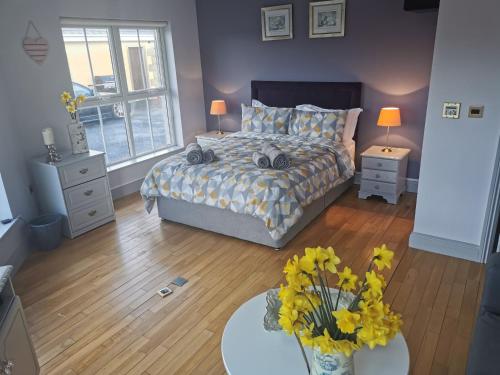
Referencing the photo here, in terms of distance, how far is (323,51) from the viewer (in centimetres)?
461

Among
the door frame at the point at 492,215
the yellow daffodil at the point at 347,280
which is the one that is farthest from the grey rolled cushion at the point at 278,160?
the yellow daffodil at the point at 347,280

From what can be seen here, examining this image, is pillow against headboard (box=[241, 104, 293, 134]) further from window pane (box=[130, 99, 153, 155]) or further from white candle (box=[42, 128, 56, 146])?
white candle (box=[42, 128, 56, 146])

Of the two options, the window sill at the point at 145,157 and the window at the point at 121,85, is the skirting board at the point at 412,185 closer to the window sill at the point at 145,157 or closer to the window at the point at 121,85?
the window sill at the point at 145,157

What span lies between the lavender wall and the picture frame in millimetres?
1401

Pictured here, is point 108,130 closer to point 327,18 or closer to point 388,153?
point 327,18

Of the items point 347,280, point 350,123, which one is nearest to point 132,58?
point 350,123

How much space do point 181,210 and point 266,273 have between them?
4.05ft

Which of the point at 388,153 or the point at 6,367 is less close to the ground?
the point at 388,153

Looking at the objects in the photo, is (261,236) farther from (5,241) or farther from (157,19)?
(157,19)

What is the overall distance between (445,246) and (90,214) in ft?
10.8

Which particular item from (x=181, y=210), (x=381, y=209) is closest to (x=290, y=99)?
(x=381, y=209)

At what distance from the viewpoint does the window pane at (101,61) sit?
14.3ft

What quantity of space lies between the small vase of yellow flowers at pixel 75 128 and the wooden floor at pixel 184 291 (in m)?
0.85

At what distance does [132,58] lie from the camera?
485 cm
